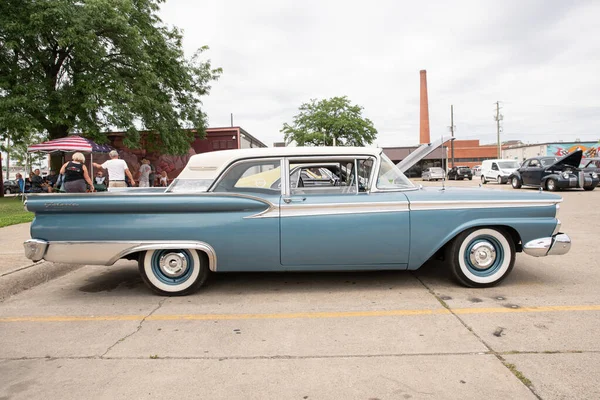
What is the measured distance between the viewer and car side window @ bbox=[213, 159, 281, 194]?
4.12 meters

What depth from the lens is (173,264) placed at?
3998 millimetres

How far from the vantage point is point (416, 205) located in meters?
3.87

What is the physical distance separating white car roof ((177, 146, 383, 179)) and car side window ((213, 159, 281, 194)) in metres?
0.07

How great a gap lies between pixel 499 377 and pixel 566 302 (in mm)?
1762

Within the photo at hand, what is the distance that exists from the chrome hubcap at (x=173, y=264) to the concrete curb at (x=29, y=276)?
5.84ft

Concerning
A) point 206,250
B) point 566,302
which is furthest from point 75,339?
point 566,302

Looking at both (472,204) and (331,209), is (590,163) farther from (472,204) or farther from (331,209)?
(331,209)

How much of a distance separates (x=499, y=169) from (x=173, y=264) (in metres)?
25.9

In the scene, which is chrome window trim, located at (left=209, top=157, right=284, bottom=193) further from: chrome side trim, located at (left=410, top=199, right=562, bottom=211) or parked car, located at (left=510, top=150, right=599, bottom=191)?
parked car, located at (left=510, top=150, right=599, bottom=191)

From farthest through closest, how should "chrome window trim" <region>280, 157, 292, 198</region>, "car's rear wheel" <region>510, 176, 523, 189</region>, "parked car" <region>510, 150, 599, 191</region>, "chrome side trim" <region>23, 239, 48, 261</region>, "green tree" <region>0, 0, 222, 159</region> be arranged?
"car's rear wheel" <region>510, 176, 523, 189</region>, "parked car" <region>510, 150, 599, 191</region>, "green tree" <region>0, 0, 222, 159</region>, "chrome window trim" <region>280, 157, 292, 198</region>, "chrome side trim" <region>23, 239, 48, 261</region>

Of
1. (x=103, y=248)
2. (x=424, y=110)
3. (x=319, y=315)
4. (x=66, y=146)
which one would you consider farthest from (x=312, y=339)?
(x=424, y=110)

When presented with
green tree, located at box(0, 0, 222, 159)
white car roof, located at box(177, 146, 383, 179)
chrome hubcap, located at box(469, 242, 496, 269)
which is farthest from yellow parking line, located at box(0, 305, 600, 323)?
green tree, located at box(0, 0, 222, 159)

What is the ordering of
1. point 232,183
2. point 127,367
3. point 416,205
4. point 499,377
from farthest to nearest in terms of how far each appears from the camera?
1. point 232,183
2. point 416,205
3. point 127,367
4. point 499,377

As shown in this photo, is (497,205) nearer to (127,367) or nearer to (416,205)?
(416,205)
